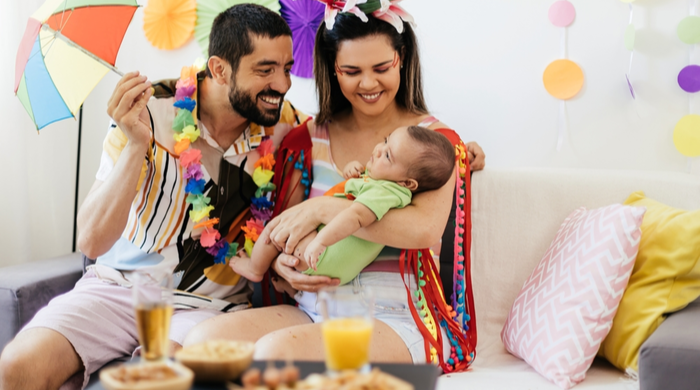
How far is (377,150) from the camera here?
1792 mm

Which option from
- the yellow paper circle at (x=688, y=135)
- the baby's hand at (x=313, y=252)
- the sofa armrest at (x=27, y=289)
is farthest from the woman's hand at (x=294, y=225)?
the yellow paper circle at (x=688, y=135)

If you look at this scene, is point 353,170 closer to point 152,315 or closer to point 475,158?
point 475,158

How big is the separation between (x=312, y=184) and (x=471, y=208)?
1.87 feet

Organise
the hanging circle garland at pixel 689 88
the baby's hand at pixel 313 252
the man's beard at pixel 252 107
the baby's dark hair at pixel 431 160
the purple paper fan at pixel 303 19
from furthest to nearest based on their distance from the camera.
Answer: the purple paper fan at pixel 303 19 → the hanging circle garland at pixel 689 88 → the man's beard at pixel 252 107 → the baby's dark hair at pixel 431 160 → the baby's hand at pixel 313 252

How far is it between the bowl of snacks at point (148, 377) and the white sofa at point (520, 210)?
3.97 feet

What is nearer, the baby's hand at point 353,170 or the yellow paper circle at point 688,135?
the baby's hand at point 353,170

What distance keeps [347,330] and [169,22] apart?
230cm

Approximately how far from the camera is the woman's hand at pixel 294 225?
1.74m

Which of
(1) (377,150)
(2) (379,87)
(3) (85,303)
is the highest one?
(2) (379,87)

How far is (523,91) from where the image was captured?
239cm

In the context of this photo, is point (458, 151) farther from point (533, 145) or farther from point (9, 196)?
point (9, 196)

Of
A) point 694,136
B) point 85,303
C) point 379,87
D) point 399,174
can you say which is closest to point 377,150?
point 399,174

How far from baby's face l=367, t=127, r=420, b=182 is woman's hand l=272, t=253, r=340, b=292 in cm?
33

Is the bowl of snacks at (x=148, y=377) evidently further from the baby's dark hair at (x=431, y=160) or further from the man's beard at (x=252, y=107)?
the man's beard at (x=252, y=107)
